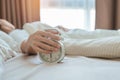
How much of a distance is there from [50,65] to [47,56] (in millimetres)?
37

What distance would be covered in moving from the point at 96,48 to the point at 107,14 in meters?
1.94

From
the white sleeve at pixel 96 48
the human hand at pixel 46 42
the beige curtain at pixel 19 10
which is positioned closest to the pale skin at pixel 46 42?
the human hand at pixel 46 42

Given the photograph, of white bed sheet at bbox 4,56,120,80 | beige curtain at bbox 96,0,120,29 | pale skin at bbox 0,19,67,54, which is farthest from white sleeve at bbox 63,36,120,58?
beige curtain at bbox 96,0,120,29

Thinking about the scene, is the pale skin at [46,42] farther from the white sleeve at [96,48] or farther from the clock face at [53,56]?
the white sleeve at [96,48]

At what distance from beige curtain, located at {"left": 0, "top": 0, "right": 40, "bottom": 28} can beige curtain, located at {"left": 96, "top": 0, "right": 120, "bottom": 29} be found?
2.60 ft

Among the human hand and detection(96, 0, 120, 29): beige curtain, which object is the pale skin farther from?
detection(96, 0, 120, 29): beige curtain

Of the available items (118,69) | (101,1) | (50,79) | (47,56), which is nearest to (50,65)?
(47,56)

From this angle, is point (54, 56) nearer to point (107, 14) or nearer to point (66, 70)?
point (66, 70)

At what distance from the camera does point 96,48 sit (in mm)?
931

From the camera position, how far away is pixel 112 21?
9.17 ft

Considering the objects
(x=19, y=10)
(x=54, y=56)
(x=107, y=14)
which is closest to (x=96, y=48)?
(x=54, y=56)

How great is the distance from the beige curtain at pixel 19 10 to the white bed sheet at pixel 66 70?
6.39 feet

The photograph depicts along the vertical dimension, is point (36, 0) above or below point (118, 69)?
above

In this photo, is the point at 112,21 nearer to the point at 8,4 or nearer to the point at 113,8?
the point at 113,8
